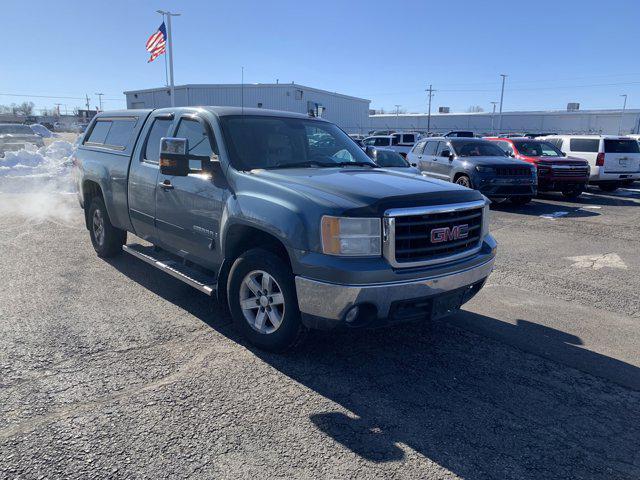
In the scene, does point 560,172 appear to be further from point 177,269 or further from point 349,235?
point 349,235

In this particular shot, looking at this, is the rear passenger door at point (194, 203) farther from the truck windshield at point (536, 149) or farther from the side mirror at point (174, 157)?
the truck windshield at point (536, 149)

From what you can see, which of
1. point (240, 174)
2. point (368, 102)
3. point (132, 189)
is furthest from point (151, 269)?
point (368, 102)

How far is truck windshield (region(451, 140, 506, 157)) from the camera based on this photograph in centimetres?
1355

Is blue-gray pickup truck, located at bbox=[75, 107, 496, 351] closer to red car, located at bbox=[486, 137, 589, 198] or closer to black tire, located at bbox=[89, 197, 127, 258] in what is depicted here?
black tire, located at bbox=[89, 197, 127, 258]

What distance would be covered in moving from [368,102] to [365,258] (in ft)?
185

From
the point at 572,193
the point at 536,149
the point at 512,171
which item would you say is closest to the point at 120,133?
the point at 512,171

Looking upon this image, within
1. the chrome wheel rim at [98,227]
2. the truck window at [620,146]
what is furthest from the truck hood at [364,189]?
the truck window at [620,146]

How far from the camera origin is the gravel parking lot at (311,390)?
9.11 ft

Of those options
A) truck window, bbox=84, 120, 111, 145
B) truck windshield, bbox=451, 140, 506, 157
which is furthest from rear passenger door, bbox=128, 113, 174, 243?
truck windshield, bbox=451, 140, 506, 157

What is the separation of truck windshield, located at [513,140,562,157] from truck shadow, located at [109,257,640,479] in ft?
38.3

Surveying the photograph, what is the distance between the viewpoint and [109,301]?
5.25 m

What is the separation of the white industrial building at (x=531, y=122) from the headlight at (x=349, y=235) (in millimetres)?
63910

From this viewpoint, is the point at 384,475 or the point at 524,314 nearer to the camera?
the point at 384,475

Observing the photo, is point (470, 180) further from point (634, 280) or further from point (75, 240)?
point (75, 240)
